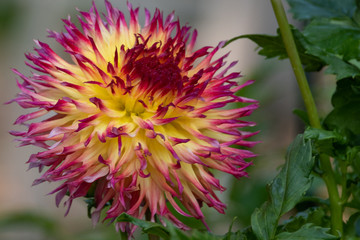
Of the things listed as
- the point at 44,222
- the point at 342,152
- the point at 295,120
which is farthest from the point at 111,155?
the point at 295,120

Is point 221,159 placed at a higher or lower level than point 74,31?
lower

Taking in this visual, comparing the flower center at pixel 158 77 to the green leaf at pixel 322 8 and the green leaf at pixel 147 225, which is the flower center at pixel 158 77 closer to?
the green leaf at pixel 147 225

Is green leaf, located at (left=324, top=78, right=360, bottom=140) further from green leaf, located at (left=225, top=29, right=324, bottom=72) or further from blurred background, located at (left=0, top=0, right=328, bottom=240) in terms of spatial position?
blurred background, located at (left=0, top=0, right=328, bottom=240)

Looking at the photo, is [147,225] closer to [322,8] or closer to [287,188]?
[287,188]

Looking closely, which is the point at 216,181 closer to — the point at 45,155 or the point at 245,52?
the point at 45,155

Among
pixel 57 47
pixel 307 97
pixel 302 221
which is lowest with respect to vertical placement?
pixel 302 221

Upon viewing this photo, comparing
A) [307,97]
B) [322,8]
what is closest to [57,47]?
[322,8]

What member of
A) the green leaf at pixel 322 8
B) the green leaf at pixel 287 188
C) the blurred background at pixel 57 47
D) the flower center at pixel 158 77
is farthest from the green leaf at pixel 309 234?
the blurred background at pixel 57 47
